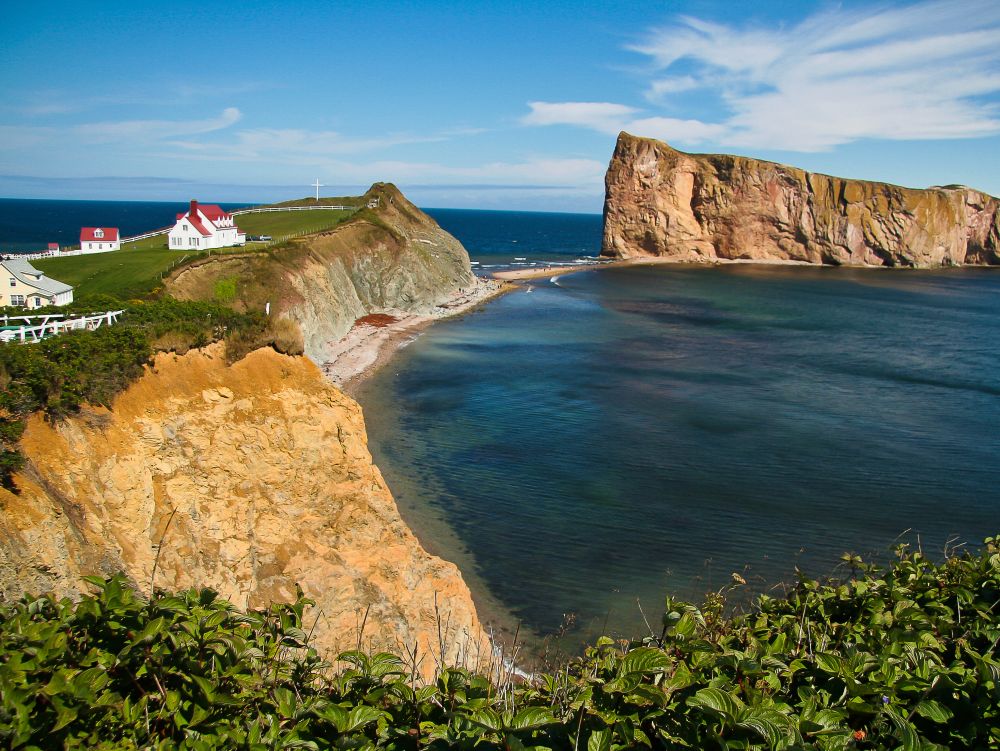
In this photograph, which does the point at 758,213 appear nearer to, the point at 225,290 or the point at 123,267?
the point at 225,290

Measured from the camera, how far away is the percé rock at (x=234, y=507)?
10.2m

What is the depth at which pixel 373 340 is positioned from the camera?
5019 centimetres

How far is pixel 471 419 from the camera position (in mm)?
33188

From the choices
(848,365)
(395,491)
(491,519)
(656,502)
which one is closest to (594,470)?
(656,502)

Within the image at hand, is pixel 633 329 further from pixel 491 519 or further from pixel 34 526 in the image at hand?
pixel 34 526

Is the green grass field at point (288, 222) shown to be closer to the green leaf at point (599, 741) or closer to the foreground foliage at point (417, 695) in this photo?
the foreground foliage at point (417, 695)

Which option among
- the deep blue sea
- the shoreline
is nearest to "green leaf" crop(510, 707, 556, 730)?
the deep blue sea

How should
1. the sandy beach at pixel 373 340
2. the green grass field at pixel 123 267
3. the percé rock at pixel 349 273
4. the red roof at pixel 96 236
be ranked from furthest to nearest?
the red roof at pixel 96 236, the sandy beach at pixel 373 340, the percé rock at pixel 349 273, the green grass field at pixel 123 267

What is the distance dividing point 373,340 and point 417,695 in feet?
153

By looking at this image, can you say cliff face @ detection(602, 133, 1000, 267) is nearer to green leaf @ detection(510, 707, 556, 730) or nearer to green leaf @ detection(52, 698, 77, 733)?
green leaf @ detection(510, 707, 556, 730)

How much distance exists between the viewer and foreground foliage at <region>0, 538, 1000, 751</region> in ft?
13.0

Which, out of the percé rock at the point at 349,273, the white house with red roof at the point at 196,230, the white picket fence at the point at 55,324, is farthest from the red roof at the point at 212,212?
the white picket fence at the point at 55,324

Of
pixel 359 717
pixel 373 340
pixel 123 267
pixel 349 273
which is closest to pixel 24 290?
pixel 123 267

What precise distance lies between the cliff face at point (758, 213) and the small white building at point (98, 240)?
9272 centimetres
